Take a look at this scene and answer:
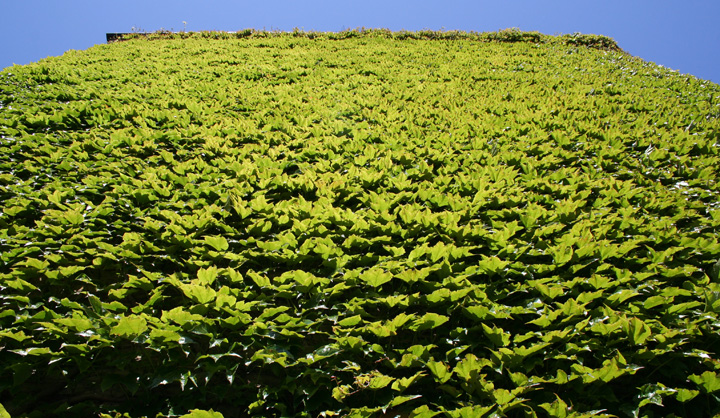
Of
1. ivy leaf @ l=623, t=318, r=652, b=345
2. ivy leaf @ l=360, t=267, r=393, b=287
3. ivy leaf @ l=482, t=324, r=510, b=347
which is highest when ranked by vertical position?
ivy leaf @ l=360, t=267, r=393, b=287

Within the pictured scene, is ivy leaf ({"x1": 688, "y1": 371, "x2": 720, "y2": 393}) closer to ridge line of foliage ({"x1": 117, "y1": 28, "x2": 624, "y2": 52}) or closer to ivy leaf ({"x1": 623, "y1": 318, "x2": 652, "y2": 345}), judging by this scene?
ivy leaf ({"x1": 623, "y1": 318, "x2": 652, "y2": 345})

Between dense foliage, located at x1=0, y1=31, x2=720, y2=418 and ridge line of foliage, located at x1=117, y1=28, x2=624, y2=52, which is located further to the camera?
ridge line of foliage, located at x1=117, y1=28, x2=624, y2=52

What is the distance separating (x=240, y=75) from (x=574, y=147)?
253 inches

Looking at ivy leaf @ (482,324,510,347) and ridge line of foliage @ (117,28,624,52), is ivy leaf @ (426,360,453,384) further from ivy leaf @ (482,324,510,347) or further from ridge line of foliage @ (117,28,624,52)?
ridge line of foliage @ (117,28,624,52)

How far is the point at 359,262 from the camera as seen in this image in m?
2.65

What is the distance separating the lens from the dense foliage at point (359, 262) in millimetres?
1952

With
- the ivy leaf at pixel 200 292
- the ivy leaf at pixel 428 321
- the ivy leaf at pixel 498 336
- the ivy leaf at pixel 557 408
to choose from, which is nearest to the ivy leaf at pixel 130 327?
the ivy leaf at pixel 200 292

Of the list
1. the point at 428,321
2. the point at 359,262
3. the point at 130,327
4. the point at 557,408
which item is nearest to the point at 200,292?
the point at 130,327

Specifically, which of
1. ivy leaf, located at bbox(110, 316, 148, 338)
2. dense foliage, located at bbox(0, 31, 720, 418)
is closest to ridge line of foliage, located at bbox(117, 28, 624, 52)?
dense foliage, located at bbox(0, 31, 720, 418)

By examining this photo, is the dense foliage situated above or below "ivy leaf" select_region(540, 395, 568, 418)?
above

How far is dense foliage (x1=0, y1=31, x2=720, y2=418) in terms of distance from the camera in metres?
1.95

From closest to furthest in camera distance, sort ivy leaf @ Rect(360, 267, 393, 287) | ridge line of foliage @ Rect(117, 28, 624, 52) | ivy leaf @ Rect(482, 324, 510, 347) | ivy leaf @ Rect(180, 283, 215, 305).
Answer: ivy leaf @ Rect(482, 324, 510, 347) → ivy leaf @ Rect(180, 283, 215, 305) → ivy leaf @ Rect(360, 267, 393, 287) → ridge line of foliage @ Rect(117, 28, 624, 52)

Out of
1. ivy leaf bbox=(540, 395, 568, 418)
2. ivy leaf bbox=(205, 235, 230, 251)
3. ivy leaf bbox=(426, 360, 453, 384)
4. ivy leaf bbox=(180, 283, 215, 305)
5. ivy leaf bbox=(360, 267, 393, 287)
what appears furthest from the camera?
ivy leaf bbox=(205, 235, 230, 251)

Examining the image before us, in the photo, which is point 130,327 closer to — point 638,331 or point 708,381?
point 638,331
